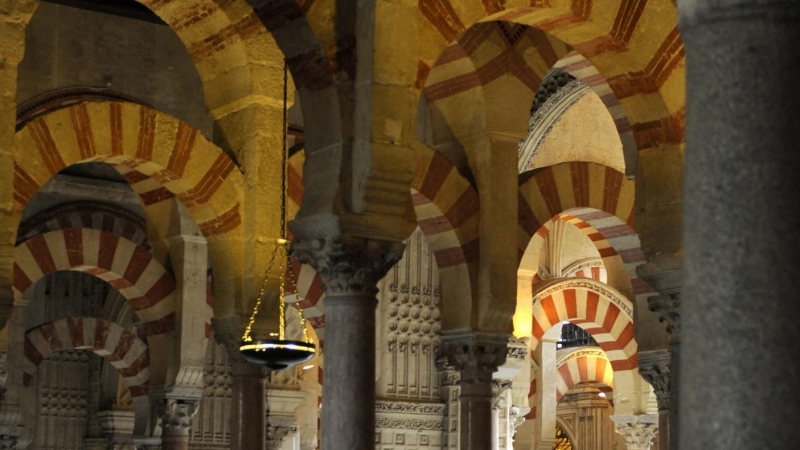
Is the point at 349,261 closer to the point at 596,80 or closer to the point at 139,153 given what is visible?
the point at 139,153

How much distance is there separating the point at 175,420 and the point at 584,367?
741 cm

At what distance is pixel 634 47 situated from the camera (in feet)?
24.0

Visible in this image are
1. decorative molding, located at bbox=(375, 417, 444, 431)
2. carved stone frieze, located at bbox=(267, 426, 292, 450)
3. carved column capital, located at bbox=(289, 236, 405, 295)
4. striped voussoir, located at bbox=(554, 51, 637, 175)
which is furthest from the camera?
carved stone frieze, located at bbox=(267, 426, 292, 450)

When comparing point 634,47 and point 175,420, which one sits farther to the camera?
point 175,420

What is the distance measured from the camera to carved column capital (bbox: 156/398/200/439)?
36.5 feet

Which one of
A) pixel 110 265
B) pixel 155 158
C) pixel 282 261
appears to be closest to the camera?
pixel 282 261

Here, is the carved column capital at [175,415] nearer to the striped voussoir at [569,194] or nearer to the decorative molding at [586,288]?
the striped voussoir at [569,194]

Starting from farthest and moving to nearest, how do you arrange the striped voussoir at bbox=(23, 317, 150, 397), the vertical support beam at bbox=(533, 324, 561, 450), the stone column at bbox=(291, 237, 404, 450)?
the vertical support beam at bbox=(533, 324, 561, 450)
the striped voussoir at bbox=(23, 317, 150, 397)
the stone column at bbox=(291, 237, 404, 450)

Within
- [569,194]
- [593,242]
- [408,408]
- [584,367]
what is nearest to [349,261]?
[569,194]

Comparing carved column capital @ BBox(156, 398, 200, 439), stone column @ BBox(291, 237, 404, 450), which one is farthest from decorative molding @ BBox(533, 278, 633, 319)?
stone column @ BBox(291, 237, 404, 450)

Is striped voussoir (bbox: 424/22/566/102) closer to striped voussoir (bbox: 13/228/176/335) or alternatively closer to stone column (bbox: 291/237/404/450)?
stone column (bbox: 291/237/404/450)

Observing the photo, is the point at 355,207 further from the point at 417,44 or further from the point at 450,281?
the point at 450,281

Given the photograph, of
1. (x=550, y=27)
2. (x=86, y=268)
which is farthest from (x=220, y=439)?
(x=550, y=27)

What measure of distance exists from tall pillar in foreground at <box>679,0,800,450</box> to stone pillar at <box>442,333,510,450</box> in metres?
6.16
